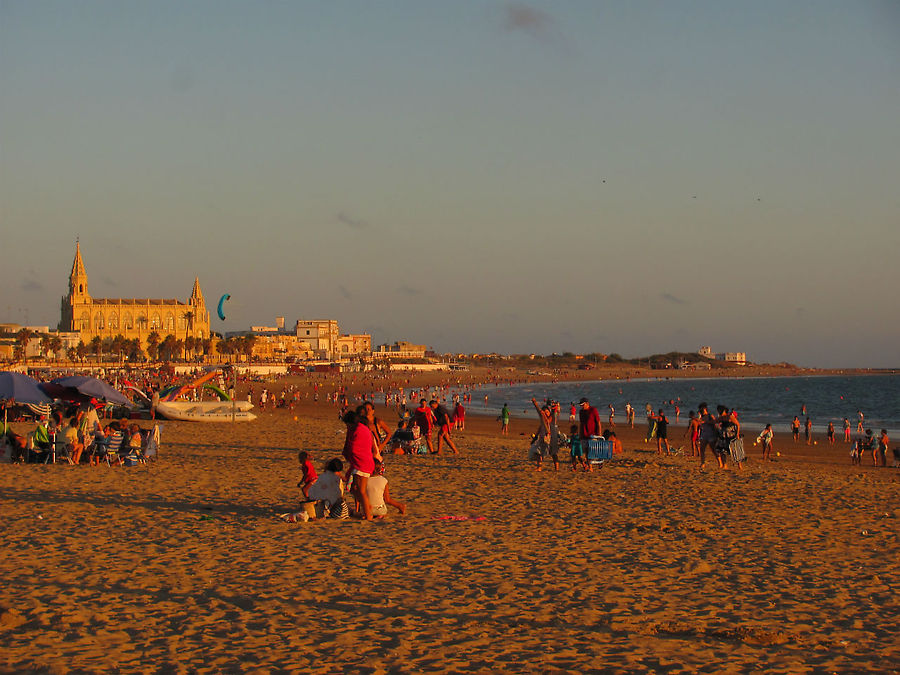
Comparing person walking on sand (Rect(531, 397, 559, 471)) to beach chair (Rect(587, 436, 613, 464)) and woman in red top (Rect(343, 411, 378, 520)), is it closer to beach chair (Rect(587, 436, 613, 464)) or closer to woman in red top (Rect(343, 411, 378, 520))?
beach chair (Rect(587, 436, 613, 464))

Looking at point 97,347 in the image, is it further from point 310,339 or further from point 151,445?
point 151,445

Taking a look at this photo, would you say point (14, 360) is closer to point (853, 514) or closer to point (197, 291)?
point (197, 291)

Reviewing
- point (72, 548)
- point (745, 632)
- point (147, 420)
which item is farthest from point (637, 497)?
point (147, 420)

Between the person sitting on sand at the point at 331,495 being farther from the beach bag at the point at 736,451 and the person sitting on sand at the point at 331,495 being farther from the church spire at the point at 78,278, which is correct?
the church spire at the point at 78,278

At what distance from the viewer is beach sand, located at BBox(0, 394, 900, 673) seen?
4773 millimetres

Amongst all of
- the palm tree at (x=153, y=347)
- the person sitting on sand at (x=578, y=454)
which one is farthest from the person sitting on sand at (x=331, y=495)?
the palm tree at (x=153, y=347)

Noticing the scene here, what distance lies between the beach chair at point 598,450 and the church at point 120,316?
130 meters

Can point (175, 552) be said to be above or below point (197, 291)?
below

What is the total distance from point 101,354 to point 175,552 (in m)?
127

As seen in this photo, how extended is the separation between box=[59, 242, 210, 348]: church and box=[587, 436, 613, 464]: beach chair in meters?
130

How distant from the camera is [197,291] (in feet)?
479

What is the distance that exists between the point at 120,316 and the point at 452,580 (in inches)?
5606

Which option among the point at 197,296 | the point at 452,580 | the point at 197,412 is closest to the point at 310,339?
the point at 197,296

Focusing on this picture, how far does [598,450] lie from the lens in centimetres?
1388
